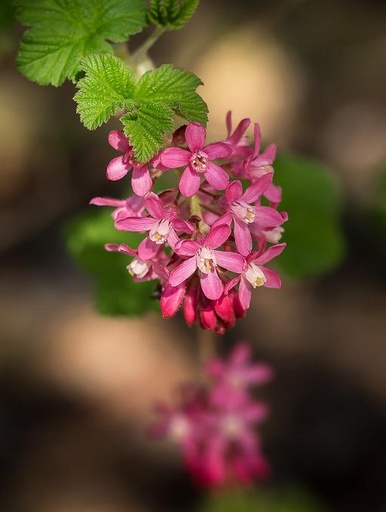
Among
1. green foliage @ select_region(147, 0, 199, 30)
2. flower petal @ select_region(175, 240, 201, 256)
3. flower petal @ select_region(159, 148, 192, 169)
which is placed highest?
green foliage @ select_region(147, 0, 199, 30)

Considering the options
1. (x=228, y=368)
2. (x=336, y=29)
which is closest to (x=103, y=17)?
(x=228, y=368)

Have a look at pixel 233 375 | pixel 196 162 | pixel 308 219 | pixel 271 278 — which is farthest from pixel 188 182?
pixel 233 375

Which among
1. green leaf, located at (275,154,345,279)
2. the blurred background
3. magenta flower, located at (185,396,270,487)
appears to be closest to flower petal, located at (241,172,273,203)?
green leaf, located at (275,154,345,279)

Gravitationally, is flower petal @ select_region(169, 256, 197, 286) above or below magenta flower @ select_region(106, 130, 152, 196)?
below

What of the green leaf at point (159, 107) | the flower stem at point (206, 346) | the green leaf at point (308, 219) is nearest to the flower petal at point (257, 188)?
the green leaf at point (159, 107)

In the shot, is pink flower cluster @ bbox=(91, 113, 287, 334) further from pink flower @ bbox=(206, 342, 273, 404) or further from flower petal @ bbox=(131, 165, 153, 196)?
pink flower @ bbox=(206, 342, 273, 404)

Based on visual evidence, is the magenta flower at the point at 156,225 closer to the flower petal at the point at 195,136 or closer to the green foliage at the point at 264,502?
the flower petal at the point at 195,136

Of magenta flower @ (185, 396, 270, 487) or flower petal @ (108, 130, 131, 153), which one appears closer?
flower petal @ (108, 130, 131, 153)
